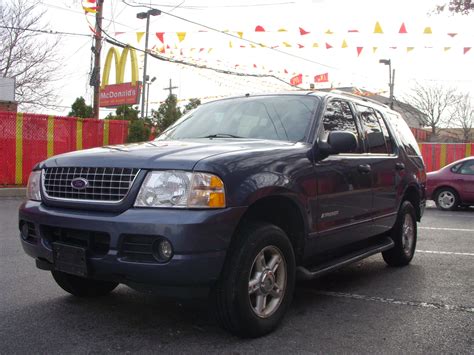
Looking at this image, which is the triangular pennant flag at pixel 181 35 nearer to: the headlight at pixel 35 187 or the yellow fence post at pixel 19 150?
the yellow fence post at pixel 19 150

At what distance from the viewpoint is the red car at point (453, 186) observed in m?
12.8

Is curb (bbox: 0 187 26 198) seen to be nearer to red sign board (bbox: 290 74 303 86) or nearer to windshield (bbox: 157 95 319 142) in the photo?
windshield (bbox: 157 95 319 142)

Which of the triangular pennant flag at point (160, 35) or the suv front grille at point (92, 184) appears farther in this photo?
the triangular pennant flag at point (160, 35)

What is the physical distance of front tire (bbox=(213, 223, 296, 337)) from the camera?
3.25m

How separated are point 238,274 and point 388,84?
117ft

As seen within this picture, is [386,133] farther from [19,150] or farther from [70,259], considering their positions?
[19,150]

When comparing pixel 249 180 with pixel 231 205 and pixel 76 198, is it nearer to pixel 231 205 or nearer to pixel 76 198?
pixel 231 205

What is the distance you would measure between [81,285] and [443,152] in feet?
70.5

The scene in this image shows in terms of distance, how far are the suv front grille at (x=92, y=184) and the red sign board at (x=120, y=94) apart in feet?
108

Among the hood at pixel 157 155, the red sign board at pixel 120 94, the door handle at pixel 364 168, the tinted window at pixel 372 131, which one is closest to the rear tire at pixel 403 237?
the tinted window at pixel 372 131

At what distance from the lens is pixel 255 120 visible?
447 centimetres

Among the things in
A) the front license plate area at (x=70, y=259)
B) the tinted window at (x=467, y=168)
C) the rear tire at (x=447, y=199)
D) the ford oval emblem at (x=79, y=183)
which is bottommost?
the rear tire at (x=447, y=199)

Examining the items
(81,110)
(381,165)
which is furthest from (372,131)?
(81,110)

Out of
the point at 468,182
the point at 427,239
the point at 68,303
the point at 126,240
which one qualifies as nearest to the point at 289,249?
the point at 126,240
